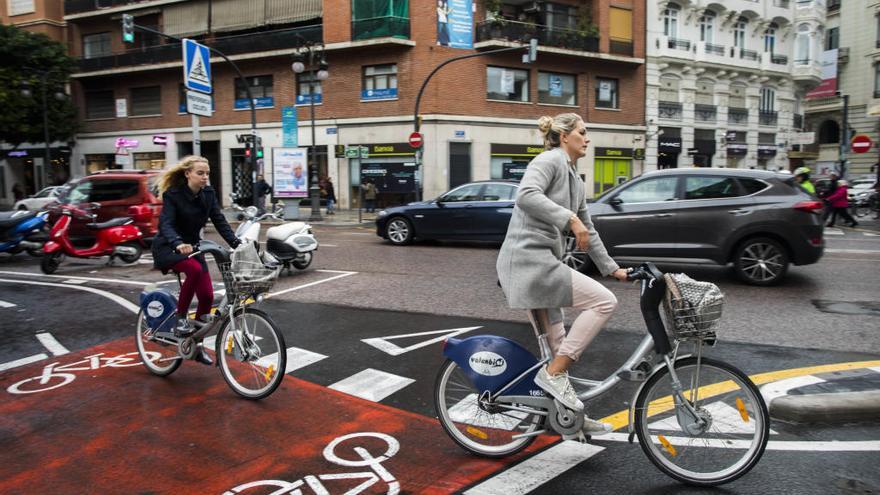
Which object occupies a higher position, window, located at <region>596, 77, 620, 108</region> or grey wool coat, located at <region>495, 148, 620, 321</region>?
window, located at <region>596, 77, 620, 108</region>

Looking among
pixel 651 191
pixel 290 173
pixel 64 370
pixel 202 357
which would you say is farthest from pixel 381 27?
pixel 202 357

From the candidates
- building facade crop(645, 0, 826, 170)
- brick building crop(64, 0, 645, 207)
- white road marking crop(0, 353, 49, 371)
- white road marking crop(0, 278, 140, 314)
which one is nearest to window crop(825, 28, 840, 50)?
building facade crop(645, 0, 826, 170)

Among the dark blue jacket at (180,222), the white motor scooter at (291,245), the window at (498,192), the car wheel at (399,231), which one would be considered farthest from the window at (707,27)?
the dark blue jacket at (180,222)

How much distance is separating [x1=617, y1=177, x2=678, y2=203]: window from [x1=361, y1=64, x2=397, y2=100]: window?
20805 mm

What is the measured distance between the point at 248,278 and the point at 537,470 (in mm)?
2438

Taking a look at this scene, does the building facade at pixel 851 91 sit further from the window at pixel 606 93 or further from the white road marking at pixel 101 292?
the white road marking at pixel 101 292

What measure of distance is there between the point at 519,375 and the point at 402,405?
1.26 meters

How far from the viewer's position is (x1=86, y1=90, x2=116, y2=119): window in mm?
36719

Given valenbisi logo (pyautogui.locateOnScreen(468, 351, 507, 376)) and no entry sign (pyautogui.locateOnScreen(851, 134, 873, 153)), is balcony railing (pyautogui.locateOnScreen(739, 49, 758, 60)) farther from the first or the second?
valenbisi logo (pyautogui.locateOnScreen(468, 351, 507, 376))

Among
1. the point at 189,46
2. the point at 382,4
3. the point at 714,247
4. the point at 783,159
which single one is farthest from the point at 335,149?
the point at 783,159

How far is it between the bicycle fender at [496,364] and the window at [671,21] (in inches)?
1393

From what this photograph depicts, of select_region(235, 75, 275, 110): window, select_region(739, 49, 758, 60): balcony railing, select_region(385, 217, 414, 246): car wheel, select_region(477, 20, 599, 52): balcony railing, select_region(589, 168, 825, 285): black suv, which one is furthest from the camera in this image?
select_region(739, 49, 758, 60): balcony railing

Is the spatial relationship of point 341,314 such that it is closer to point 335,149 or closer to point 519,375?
point 519,375

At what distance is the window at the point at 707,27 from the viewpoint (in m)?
35.9
